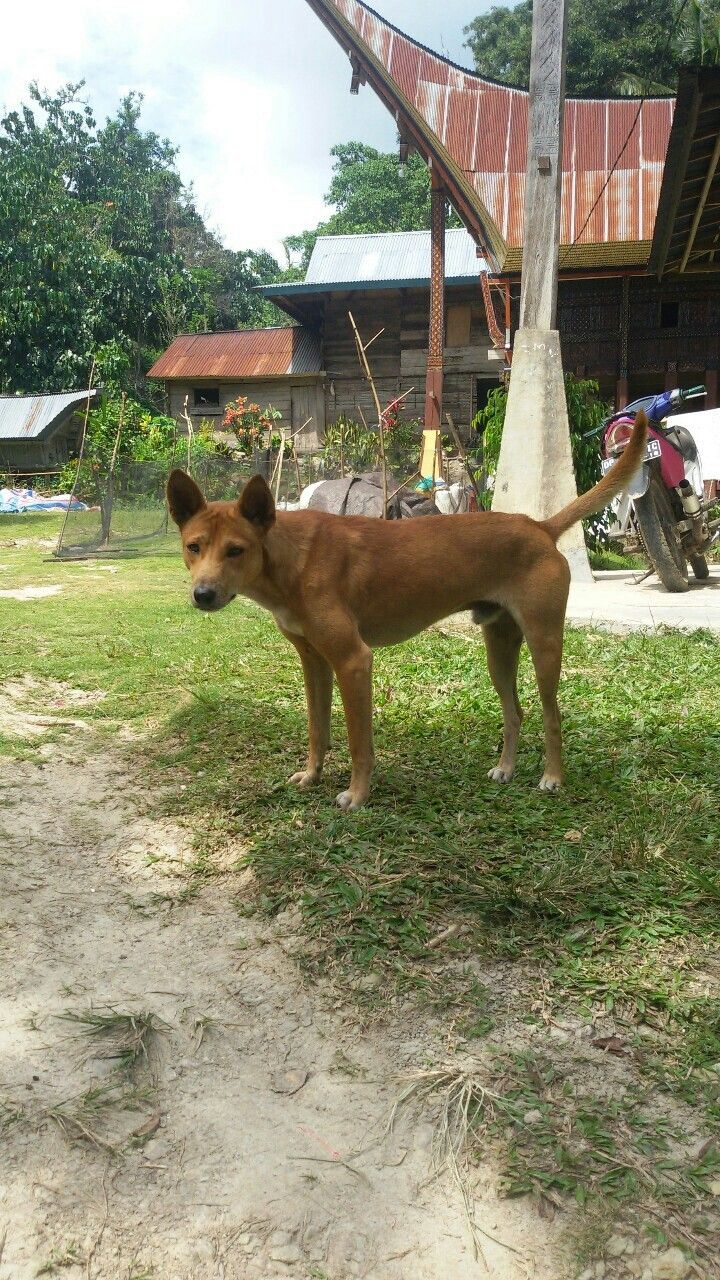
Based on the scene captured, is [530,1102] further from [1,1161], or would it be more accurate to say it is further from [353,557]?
[353,557]

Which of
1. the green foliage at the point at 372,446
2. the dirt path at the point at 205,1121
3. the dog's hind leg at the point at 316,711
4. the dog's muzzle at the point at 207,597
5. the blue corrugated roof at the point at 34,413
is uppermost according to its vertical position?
the blue corrugated roof at the point at 34,413

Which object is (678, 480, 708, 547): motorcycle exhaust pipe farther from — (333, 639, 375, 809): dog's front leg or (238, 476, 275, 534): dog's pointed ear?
(238, 476, 275, 534): dog's pointed ear

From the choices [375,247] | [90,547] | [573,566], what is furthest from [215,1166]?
[375,247]

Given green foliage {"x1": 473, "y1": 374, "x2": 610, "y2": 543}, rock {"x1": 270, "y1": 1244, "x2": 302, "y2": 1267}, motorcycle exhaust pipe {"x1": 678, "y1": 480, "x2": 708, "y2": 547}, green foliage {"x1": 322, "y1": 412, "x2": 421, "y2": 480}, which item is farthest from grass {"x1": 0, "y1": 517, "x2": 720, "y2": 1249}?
green foliage {"x1": 322, "y1": 412, "x2": 421, "y2": 480}

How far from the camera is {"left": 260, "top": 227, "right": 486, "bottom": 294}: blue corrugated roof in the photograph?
21.9 m

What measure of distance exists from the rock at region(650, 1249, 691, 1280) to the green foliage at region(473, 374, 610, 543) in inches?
371

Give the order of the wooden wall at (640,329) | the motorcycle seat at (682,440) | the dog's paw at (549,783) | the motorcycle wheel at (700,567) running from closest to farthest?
the dog's paw at (549,783)
the motorcycle seat at (682,440)
the motorcycle wheel at (700,567)
the wooden wall at (640,329)

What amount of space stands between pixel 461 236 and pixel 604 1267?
27283mm

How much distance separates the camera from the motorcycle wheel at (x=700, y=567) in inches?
349

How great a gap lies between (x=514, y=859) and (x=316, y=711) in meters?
1.21

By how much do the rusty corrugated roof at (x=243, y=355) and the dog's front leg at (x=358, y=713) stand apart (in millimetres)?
21430

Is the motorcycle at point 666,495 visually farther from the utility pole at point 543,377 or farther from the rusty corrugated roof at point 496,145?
the rusty corrugated roof at point 496,145

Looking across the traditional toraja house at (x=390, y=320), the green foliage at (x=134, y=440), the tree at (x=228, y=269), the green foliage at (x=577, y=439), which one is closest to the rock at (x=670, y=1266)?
the green foliage at (x=577, y=439)

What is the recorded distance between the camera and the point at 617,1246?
1.80 metres
